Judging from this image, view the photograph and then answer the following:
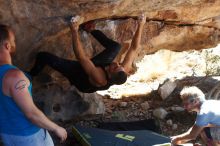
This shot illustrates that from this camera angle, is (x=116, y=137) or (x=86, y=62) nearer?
(x=86, y=62)

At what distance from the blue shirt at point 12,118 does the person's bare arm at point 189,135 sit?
77.1 inches

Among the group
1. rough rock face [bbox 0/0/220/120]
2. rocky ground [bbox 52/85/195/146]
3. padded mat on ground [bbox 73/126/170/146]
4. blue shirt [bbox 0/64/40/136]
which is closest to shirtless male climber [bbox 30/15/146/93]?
rough rock face [bbox 0/0/220/120]

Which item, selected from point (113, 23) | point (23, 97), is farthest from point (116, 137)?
point (23, 97)

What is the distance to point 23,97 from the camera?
3.65 meters

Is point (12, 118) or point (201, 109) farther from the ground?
point (12, 118)

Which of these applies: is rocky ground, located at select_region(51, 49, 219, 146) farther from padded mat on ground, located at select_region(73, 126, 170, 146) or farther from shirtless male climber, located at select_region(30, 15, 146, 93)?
shirtless male climber, located at select_region(30, 15, 146, 93)

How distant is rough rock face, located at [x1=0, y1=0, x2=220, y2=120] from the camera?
5418mm

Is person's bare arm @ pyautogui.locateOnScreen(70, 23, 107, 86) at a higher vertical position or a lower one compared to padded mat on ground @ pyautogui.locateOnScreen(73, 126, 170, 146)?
higher

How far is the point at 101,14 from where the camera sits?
5.77m

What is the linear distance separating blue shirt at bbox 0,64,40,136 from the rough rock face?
169 centimetres

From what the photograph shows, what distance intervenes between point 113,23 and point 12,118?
293 cm

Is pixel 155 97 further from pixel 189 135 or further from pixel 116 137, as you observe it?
pixel 189 135

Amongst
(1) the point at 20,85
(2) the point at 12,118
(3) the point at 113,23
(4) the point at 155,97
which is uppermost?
(3) the point at 113,23

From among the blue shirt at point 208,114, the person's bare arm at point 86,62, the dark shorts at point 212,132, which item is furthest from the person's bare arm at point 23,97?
the dark shorts at point 212,132
